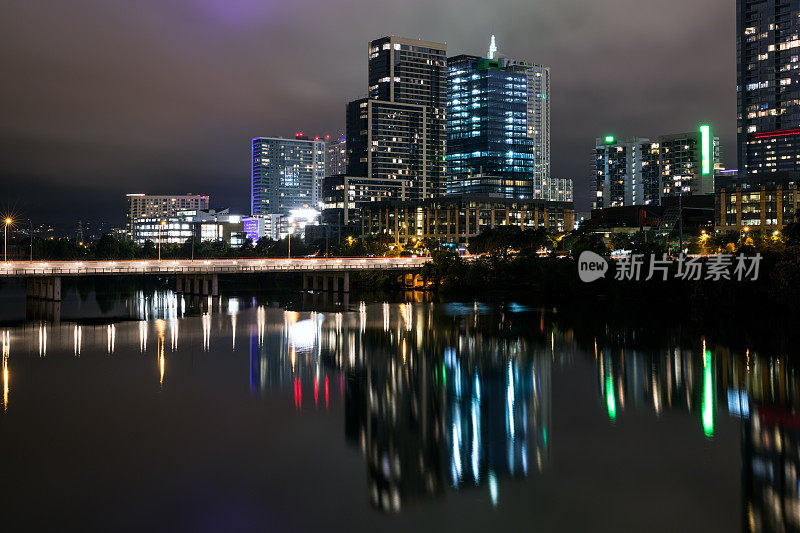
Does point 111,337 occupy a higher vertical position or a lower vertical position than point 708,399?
higher

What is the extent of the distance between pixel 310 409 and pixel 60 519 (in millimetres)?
14417

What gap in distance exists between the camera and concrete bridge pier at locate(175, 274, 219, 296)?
99.6 metres

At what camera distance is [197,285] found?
10331 centimetres

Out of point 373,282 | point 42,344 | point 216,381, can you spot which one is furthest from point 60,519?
point 373,282

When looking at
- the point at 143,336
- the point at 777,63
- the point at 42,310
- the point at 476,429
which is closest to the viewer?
the point at 476,429

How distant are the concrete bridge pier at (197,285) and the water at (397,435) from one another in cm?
4363

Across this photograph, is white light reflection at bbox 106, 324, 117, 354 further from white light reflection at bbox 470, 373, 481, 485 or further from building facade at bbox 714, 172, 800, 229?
building facade at bbox 714, 172, 800, 229

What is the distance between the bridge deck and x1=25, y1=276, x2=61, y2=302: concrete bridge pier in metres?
4.40

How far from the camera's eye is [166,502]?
76.7ft

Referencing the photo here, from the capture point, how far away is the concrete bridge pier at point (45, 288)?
85938mm

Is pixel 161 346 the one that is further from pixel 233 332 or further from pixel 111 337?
pixel 233 332

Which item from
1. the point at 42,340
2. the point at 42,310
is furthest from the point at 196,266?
the point at 42,340

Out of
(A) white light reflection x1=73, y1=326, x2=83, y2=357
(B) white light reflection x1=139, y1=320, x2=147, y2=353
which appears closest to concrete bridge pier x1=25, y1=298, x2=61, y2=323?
(A) white light reflection x1=73, y1=326, x2=83, y2=357

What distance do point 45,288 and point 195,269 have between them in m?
18.9
